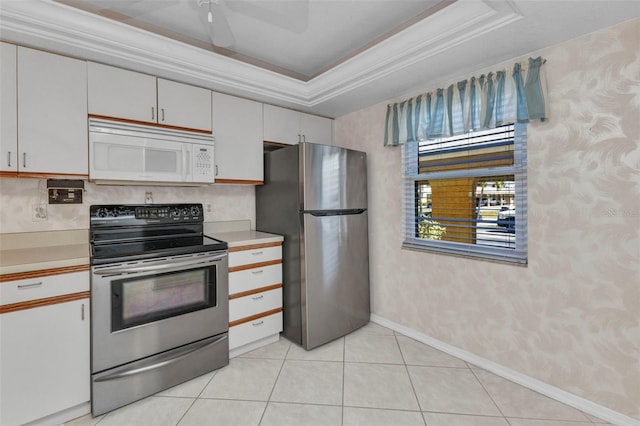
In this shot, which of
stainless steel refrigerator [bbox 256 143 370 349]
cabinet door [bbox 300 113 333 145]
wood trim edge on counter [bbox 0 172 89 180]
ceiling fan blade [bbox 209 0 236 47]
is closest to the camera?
ceiling fan blade [bbox 209 0 236 47]

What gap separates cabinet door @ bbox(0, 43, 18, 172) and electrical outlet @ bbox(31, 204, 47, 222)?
385 millimetres

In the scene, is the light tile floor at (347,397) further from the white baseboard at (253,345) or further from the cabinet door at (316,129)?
the cabinet door at (316,129)

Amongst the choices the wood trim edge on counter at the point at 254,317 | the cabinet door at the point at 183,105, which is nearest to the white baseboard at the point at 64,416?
the wood trim edge on counter at the point at 254,317

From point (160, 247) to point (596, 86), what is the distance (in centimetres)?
298

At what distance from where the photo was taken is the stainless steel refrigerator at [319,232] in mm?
2549

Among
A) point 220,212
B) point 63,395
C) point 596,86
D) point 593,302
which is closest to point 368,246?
point 220,212

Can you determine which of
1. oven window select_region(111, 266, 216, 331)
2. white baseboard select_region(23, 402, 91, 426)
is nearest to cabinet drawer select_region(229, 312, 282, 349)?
oven window select_region(111, 266, 216, 331)

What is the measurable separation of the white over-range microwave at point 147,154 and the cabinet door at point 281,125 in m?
0.62

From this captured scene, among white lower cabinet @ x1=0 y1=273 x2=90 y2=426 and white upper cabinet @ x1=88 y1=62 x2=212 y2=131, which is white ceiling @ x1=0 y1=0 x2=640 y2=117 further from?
white lower cabinet @ x1=0 y1=273 x2=90 y2=426

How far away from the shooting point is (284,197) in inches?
107

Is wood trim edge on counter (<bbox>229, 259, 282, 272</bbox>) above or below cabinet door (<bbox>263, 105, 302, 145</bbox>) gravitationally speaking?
below

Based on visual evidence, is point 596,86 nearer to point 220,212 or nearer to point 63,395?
point 220,212

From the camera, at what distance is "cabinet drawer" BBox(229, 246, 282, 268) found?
2.43m

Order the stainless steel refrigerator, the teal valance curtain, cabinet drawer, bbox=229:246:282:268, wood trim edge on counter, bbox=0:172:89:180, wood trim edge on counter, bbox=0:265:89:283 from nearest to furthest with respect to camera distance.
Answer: wood trim edge on counter, bbox=0:265:89:283 → wood trim edge on counter, bbox=0:172:89:180 → the teal valance curtain → cabinet drawer, bbox=229:246:282:268 → the stainless steel refrigerator
